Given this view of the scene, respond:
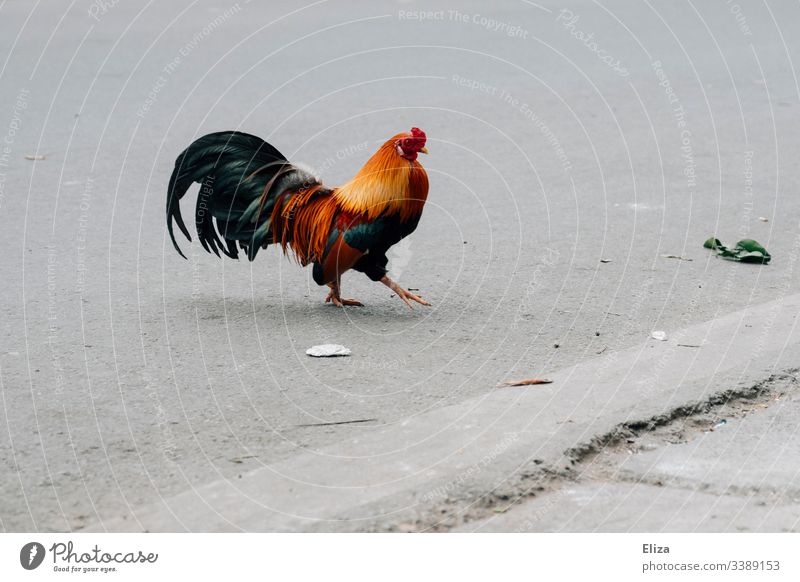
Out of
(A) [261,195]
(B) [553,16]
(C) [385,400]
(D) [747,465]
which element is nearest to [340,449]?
(C) [385,400]

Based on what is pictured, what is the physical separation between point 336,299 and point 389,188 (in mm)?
713

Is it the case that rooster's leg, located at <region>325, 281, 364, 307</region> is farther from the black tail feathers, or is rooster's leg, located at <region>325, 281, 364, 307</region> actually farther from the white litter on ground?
the white litter on ground

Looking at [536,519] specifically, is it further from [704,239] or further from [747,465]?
[704,239]

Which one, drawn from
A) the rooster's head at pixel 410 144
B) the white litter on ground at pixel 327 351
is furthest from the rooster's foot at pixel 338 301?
the rooster's head at pixel 410 144

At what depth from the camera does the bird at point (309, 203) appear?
5.63 m

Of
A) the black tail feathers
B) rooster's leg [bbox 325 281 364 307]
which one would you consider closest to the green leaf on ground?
rooster's leg [bbox 325 281 364 307]

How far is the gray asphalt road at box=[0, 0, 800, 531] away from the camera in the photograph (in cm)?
452

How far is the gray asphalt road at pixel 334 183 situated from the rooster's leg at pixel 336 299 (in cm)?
14

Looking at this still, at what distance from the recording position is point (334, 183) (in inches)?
326

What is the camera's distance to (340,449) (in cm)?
416

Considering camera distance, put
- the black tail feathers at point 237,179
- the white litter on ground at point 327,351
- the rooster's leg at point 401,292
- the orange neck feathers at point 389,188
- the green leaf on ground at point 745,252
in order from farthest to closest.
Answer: the green leaf on ground at point 745,252 → the black tail feathers at point 237,179 → the rooster's leg at point 401,292 → the orange neck feathers at point 389,188 → the white litter on ground at point 327,351

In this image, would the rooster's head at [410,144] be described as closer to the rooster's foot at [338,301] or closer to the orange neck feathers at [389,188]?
the orange neck feathers at [389,188]

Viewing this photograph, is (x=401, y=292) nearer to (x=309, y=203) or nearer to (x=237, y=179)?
(x=309, y=203)

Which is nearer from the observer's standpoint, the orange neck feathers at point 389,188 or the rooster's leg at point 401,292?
the orange neck feathers at point 389,188
